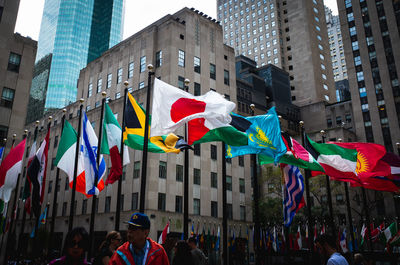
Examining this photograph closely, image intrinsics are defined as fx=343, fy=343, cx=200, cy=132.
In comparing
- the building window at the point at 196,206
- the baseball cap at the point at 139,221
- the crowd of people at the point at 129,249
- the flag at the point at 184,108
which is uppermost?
the flag at the point at 184,108

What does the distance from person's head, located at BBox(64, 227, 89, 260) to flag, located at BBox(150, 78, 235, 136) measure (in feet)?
28.6

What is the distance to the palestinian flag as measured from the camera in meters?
18.3

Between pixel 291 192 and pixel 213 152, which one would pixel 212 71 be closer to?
pixel 213 152

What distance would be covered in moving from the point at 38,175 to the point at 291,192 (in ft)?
43.0

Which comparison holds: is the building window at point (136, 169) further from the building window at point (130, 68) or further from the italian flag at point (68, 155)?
the italian flag at point (68, 155)

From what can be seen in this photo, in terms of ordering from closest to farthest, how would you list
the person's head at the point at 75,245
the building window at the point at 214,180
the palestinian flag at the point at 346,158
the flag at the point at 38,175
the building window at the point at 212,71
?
the person's head at the point at 75,245, the flag at the point at 38,175, the palestinian flag at the point at 346,158, the building window at the point at 214,180, the building window at the point at 212,71

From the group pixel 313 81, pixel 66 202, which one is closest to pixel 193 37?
pixel 66 202

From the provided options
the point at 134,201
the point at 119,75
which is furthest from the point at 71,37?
the point at 134,201

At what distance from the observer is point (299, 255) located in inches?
864

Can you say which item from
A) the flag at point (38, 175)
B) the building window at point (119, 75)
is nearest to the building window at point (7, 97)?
the building window at point (119, 75)

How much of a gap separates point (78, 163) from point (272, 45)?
369 ft

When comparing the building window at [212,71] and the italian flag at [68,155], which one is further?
the building window at [212,71]

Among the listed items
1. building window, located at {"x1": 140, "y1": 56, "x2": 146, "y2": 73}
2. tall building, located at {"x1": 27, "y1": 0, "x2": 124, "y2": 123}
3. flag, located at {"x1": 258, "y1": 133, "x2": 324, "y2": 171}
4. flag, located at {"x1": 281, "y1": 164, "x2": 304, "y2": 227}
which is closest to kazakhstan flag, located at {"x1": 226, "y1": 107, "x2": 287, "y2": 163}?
flag, located at {"x1": 258, "y1": 133, "x2": 324, "y2": 171}

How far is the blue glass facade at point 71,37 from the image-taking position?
151 meters
